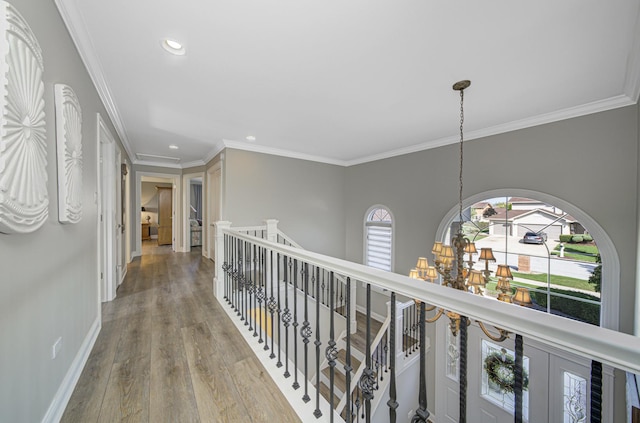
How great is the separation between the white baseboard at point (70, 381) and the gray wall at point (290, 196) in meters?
2.37

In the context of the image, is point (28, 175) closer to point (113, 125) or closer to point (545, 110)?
point (113, 125)

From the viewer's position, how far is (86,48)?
5.74 feet

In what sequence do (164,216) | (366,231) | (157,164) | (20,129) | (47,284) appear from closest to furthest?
(20,129)
(47,284)
(366,231)
(157,164)
(164,216)

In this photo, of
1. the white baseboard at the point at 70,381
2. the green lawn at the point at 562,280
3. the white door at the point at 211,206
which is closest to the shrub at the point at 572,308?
the green lawn at the point at 562,280

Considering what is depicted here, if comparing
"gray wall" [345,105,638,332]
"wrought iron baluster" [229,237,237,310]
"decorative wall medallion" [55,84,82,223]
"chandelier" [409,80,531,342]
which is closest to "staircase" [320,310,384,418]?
"gray wall" [345,105,638,332]

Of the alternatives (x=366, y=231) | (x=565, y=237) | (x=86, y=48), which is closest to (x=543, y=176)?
(x=565, y=237)

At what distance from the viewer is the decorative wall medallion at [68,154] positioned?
53.0 inches

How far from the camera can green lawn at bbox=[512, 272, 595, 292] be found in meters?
2.83

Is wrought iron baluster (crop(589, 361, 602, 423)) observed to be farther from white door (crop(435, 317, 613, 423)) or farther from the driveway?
the driveway

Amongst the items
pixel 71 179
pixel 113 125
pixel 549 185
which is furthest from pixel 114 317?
pixel 549 185

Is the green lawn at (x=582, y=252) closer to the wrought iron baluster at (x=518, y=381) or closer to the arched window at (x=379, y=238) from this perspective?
the arched window at (x=379, y=238)

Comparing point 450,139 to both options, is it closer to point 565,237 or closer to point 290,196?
point 565,237

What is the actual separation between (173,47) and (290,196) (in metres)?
3.19

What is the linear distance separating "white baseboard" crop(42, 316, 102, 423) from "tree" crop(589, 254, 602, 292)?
4722 mm
